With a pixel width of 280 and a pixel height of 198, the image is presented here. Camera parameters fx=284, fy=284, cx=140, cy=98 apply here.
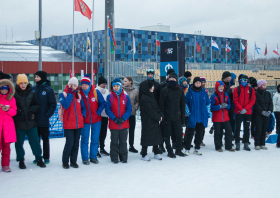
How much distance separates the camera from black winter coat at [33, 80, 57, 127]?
5625 millimetres

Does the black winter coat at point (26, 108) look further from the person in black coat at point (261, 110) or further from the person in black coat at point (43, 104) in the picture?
the person in black coat at point (261, 110)

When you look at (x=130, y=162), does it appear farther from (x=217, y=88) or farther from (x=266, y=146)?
(x=266, y=146)

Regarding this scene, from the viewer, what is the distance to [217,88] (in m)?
7.06

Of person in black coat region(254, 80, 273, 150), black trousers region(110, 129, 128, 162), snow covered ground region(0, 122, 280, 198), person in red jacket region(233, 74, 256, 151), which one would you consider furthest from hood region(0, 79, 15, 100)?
person in black coat region(254, 80, 273, 150)

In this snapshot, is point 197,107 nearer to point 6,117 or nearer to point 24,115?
point 24,115

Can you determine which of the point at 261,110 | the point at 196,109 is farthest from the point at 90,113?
the point at 261,110

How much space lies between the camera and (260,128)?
23.9ft

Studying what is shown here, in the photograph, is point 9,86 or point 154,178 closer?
point 154,178

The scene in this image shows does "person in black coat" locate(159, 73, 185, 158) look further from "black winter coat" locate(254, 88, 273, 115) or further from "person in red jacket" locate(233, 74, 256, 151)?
"black winter coat" locate(254, 88, 273, 115)

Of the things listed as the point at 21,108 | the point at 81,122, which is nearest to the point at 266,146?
the point at 81,122

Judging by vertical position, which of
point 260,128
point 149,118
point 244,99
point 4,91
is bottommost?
point 260,128

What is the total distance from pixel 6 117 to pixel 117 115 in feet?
6.98

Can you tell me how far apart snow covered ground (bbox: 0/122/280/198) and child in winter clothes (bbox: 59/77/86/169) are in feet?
1.11

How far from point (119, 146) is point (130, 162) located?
416mm
